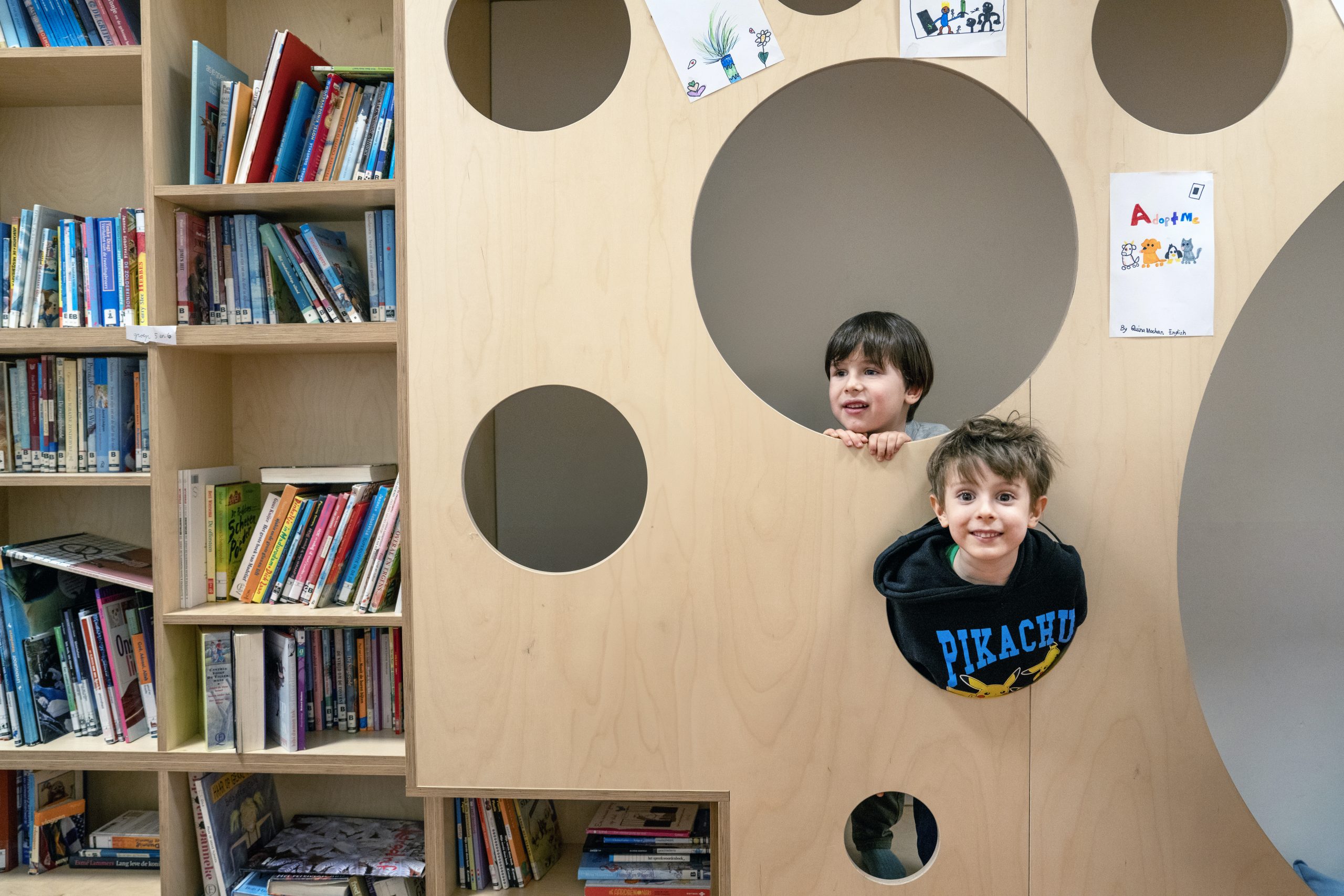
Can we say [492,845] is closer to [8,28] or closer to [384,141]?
[384,141]

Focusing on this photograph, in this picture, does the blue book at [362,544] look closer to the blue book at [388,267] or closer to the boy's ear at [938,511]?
the blue book at [388,267]

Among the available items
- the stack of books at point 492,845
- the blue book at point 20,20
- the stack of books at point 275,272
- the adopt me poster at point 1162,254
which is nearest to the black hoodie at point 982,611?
the adopt me poster at point 1162,254

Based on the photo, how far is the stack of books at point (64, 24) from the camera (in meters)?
1.62

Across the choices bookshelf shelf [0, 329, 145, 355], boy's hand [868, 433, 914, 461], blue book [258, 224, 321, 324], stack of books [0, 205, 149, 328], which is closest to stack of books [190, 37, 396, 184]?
blue book [258, 224, 321, 324]

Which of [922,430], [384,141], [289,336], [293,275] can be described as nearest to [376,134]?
[384,141]

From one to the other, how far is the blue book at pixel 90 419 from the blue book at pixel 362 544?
1.89ft

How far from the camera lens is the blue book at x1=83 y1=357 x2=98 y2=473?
1.64m

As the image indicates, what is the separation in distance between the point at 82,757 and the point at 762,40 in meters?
1.84

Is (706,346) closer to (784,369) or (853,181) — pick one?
(784,369)

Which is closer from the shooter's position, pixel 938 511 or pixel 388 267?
pixel 938 511

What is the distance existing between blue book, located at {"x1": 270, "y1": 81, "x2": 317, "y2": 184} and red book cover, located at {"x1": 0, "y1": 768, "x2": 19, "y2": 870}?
140 centimetres

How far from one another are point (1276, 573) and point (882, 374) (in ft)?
3.54

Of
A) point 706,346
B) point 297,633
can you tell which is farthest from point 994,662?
point 297,633

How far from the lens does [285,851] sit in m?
1.71
